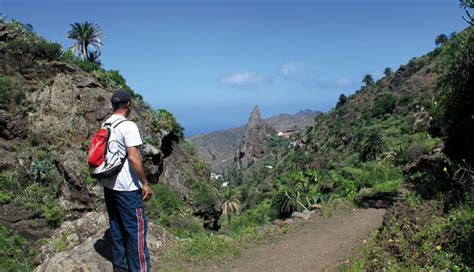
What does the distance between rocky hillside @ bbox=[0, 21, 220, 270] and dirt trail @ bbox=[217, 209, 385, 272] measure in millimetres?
13340

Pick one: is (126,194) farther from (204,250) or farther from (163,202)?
(163,202)

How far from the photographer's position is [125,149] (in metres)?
5.41

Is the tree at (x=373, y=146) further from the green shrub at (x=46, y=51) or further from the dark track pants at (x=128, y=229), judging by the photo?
the dark track pants at (x=128, y=229)

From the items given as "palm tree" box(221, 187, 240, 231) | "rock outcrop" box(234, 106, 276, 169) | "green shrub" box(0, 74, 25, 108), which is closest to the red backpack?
"green shrub" box(0, 74, 25, 108)

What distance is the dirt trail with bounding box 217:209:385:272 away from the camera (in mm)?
7793

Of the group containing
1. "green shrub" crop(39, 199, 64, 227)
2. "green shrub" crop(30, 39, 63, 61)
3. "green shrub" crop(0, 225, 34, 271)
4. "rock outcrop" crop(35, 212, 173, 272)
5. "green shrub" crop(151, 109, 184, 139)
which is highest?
"green shrub" crop(30, 39, 63, 61)

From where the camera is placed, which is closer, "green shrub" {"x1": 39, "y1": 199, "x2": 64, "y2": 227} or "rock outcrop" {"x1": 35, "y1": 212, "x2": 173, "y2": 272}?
"rock outcrop" {"x1": 35, "y1": 212, "x2": 173, "y2": 272}

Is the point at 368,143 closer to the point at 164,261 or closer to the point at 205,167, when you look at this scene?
→ the point at 205,167

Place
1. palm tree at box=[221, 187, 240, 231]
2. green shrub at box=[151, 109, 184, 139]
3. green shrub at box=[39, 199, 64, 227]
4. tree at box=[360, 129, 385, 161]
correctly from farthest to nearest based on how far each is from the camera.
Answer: tree at box=[360, 129, 385, 161], palm tree at box=[221, 187, 240, 231], green shrub at box=[151, 109, 184, 139], green shrub at box=[39, 199, 64, 227]

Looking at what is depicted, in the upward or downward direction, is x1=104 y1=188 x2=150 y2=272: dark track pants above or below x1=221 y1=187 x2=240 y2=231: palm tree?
above

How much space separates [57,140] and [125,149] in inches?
773

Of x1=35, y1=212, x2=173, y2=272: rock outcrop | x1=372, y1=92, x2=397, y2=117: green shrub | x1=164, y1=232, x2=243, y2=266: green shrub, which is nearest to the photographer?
x1=35, y1=212, x2=173, y2=272: rock outcrop

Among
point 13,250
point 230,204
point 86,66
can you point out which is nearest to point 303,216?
point 13,250

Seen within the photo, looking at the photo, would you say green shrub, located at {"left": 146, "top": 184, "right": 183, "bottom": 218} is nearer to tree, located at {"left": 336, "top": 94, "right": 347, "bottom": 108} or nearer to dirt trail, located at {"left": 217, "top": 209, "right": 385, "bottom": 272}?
dirt trail, located at {"left": 217, "top": 209, "right": 385, "bottom": 272}
